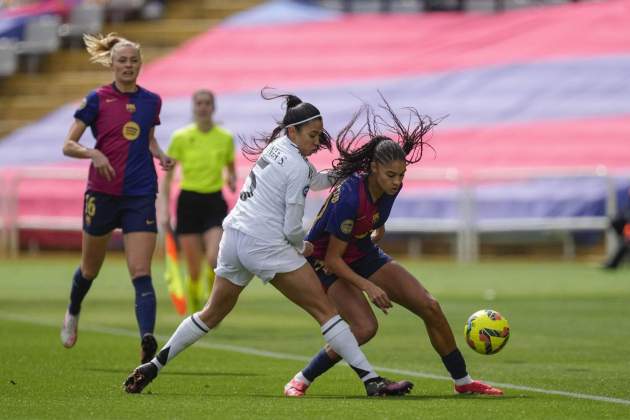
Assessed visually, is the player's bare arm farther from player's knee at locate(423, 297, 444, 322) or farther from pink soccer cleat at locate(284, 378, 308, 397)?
player's knee at locate(423, 297, 444, 322)

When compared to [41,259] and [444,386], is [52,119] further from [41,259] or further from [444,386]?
[444,386]

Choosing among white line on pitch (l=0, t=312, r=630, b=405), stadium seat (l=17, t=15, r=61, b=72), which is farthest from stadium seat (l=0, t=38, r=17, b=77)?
white line on pitch (l=0, t=312, r=630, b=405)

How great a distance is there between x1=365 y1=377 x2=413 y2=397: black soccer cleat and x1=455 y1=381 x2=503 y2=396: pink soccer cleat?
51 cm

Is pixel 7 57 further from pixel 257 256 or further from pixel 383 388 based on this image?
pixel 383 388

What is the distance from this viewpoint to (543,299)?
755 inches

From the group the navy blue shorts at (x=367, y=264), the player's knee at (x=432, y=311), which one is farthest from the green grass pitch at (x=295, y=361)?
the navy blue shorts at (x=367, y=264)

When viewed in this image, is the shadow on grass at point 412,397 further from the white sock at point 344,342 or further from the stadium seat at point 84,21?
the stadium seat at point 84,21

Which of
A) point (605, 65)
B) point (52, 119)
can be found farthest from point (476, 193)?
point (52, 119)

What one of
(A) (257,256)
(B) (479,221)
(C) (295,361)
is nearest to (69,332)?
(C) (295,361)

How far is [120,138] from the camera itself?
37.7ft

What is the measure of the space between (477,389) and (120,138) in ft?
12.0

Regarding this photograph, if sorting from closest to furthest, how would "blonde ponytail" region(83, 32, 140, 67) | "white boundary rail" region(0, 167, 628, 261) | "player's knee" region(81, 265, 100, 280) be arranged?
1. "blonde ponytail" region(83, 32, 140, 67)
2. "player's knee" region(81, 265, 100, 280)
3. "white boundary rail" region(0, 167, 628, 261)

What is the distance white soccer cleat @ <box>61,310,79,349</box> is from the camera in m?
12.0

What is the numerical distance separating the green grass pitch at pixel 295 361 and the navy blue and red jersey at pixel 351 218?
0.95m
